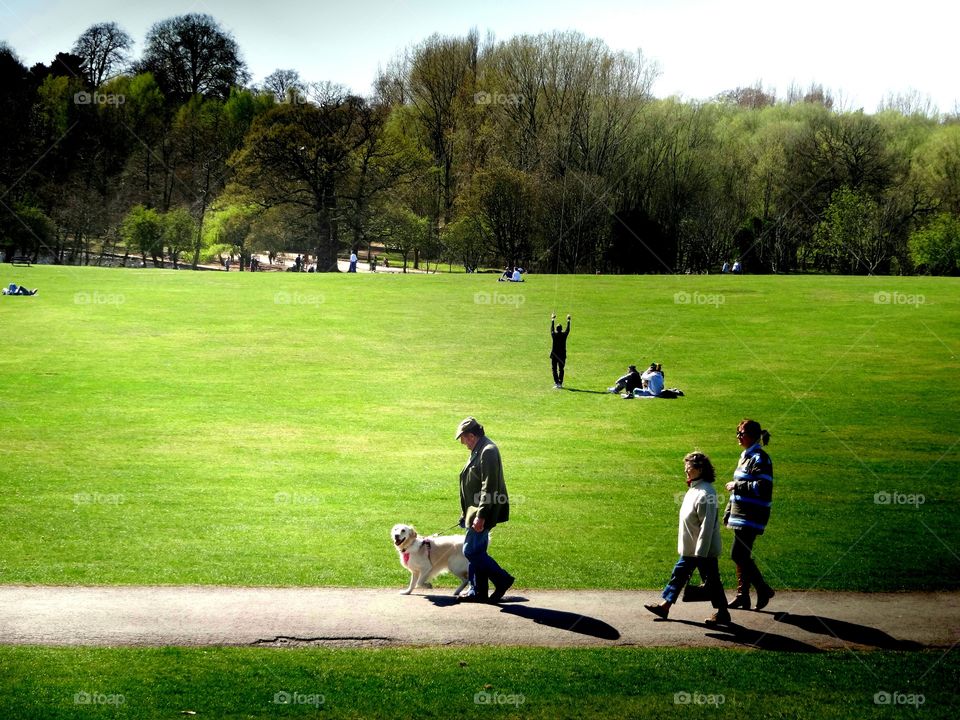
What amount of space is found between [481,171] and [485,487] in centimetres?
6674

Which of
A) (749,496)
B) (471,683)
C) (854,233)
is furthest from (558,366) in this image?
(854,233)

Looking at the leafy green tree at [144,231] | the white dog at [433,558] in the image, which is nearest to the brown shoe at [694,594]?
the white dog at [433,558]

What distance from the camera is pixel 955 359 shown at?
1674 inches

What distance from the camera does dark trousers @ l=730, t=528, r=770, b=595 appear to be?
13.9 m

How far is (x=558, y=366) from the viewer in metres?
36.8

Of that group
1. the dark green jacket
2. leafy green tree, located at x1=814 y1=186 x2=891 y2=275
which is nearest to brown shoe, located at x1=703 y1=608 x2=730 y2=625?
the dark green jacket

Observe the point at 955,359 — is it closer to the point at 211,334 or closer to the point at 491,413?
the point at 491,413

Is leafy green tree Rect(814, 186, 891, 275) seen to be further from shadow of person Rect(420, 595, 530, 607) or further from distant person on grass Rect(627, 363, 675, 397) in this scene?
shadow of person Rect(420, 595, 530, 607)

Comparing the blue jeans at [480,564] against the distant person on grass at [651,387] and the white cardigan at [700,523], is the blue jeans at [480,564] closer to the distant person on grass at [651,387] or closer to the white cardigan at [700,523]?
the white cardigan at [700,523]

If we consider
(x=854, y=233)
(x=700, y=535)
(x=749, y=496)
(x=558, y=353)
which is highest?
(x=854, y=233)

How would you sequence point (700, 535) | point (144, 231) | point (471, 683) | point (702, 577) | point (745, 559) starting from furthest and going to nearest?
1. point (144, 231)
2. point (745, 559)
3. point (702, 577)
4. point (700, 535)
5. point (471, 683)

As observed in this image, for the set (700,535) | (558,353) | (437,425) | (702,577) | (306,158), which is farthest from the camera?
(306,158)

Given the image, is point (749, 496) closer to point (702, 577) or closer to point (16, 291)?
point (702, 577)

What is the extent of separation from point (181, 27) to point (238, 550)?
344 feet
